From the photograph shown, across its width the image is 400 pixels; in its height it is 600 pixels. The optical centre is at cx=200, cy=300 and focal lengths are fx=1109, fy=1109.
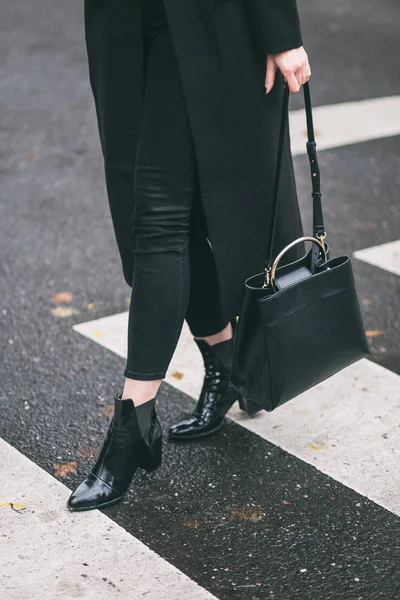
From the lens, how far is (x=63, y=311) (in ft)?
14.0

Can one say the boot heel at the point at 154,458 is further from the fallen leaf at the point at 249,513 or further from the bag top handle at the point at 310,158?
the bag top handle at the point at 310,158

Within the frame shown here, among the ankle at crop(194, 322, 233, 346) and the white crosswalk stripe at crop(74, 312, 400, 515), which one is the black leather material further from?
the white crosswalk stripe at crop(74, 312, 400, 515)

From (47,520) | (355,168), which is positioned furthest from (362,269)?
(47,520)

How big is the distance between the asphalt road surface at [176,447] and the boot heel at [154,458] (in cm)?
6

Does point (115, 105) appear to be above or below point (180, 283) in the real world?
above

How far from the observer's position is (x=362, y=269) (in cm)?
467

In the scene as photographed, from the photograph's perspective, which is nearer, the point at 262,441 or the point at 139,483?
the point at 139,483

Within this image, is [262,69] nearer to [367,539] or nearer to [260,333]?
A: [260,333]

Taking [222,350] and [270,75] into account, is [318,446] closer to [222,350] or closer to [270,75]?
[222,350]

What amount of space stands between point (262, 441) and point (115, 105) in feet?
3.61

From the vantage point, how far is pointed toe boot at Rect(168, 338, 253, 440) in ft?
10.9

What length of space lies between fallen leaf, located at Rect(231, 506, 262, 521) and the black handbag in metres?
0.30

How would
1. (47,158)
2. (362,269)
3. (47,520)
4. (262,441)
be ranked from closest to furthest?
1. (47,520)
2. (262,441)
3. (362,269)
4. (47,158)

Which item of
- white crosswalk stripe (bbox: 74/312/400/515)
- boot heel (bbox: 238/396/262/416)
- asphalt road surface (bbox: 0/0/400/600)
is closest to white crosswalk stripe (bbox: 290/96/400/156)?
asphalt road surface (bbox: 0/0/400/600)
